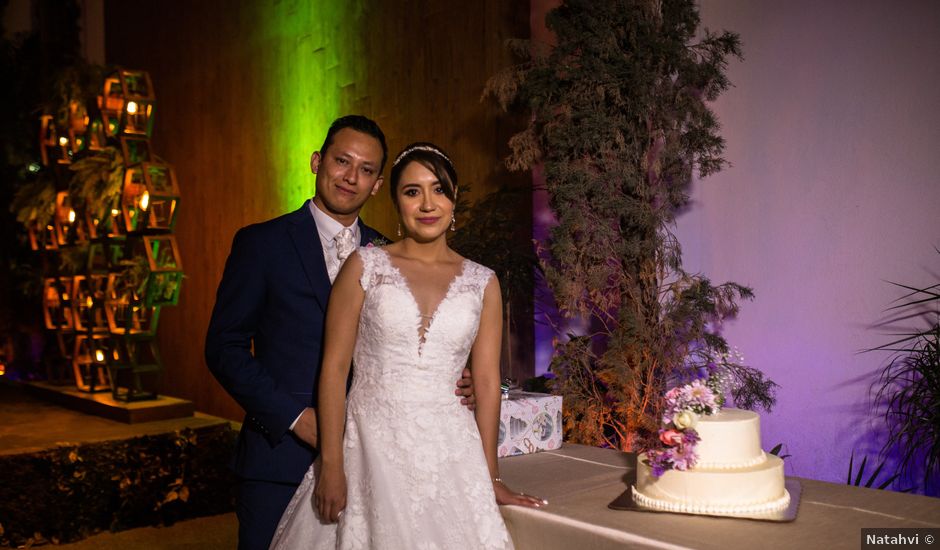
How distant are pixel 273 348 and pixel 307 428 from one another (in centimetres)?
25

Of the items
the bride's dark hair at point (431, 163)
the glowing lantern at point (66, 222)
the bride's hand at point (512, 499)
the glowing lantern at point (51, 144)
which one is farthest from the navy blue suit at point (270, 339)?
the glowing lantern at point (51, 144)

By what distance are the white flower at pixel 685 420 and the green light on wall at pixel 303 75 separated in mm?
4769

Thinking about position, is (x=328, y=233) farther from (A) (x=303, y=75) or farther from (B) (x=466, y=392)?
(A) (x=303, y=75)

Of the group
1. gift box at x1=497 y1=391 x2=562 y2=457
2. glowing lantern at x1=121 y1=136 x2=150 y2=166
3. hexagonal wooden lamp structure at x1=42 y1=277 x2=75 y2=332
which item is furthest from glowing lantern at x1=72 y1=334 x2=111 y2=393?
gift box at x1=497 y1=391 x2=562 y2=457

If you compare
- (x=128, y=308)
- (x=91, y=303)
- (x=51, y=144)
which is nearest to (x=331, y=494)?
(x=128, y=308)

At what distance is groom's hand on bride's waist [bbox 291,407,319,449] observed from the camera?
2.24 metres

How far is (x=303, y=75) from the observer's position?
A: 730 cm

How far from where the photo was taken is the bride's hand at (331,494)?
6.84 feet

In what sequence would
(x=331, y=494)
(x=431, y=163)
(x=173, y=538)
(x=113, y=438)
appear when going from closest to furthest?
(x=331, y=494) < (x=431, y=163) < (x=173, y=538) < (x=113, y=438)

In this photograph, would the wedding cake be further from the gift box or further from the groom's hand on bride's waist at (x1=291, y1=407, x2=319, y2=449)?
the groom's hand on bride's waist at (x1=291, y1=407, x2=319, y2=449)

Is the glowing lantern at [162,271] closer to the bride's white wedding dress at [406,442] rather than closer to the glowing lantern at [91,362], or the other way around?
the glowing lantern at [91,362]

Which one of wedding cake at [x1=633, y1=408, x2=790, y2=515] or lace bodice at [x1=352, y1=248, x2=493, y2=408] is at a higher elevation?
lace bodice at [x1=352, y1=248, x2=493, y2=408]

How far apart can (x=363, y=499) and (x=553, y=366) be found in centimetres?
225

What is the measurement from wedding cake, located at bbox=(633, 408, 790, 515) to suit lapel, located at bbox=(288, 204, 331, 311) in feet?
3.34
